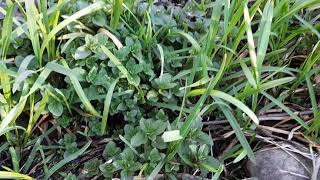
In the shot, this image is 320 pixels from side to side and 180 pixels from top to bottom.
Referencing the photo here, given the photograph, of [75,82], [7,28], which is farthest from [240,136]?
[7,28]

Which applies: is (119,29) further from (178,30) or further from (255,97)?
(255,97)

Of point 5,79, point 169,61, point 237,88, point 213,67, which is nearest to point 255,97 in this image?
point 237,88

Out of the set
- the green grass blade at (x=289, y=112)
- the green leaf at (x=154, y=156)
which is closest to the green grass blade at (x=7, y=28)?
the green leaf at (x=154, y=156)

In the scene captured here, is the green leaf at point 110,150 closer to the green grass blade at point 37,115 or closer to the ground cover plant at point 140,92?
the ground cover plant at point 140,92

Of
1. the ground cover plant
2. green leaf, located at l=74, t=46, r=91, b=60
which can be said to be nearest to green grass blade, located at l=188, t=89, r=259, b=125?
the ground cover plant

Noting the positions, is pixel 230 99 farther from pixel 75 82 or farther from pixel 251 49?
pixel 75 82
